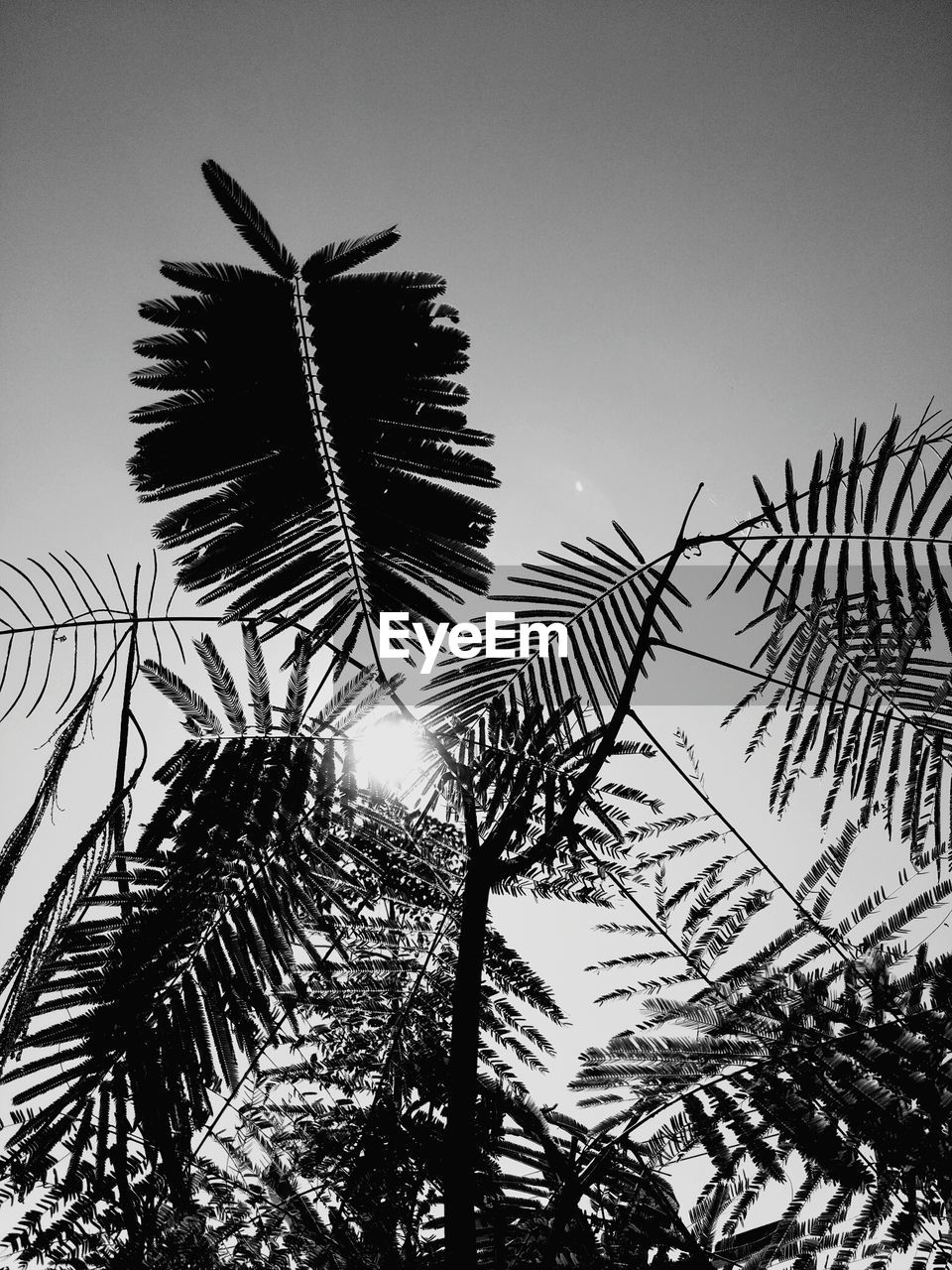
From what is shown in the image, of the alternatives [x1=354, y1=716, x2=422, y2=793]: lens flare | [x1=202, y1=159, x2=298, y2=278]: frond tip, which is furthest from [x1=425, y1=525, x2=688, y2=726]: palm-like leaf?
[x1=202, y1=159, x2=298, y2=278]: frond tip

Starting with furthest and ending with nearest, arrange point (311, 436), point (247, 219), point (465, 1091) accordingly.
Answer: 1. point (311, 436)
2. point (247, 219)
3. point (465, 1091)

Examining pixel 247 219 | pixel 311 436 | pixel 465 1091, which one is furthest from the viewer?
pixel 311 436

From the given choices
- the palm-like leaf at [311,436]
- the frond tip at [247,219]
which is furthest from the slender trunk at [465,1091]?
the frond tip at [247,219]

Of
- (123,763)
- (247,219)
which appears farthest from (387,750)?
(247,219)

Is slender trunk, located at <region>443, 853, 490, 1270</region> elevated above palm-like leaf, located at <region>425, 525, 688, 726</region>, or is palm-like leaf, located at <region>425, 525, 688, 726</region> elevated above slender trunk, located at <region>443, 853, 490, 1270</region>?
palm-like leaf, located at <region>425, 525, 688, 726</region>

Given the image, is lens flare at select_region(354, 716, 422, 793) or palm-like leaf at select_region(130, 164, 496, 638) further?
lens flare at select_region(354, 716, 422, 793)

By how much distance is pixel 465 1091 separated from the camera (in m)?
1.12

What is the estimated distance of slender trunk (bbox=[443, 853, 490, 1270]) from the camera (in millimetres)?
1021

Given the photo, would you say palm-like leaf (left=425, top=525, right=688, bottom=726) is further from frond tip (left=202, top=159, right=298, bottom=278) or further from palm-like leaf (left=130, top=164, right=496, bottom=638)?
frond tip (left=202, top=159, right=298, bottom=278)

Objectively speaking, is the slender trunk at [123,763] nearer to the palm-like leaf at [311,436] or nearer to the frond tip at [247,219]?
the palm-like leaf at [311,436]

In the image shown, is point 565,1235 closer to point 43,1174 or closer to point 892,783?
point 43,1174

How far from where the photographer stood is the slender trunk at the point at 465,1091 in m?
1.02

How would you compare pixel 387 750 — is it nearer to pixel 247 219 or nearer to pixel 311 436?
pixel 311 436

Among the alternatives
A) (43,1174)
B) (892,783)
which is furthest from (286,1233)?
(892,783)
